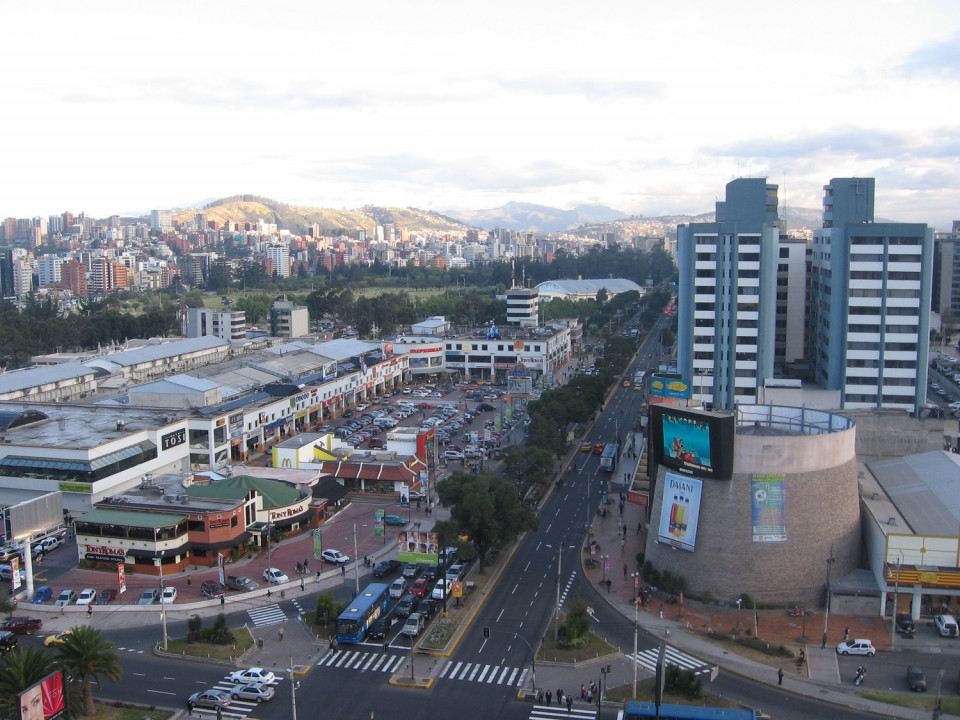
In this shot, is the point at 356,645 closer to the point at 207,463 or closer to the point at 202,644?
the point at 202,644

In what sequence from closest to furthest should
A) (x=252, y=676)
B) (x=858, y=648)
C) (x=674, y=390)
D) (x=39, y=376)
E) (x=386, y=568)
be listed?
(x=252, y=676)
(x=858, y=648)
(x=386, y=568)
(x=674, y=390)
(x=39, y=376)

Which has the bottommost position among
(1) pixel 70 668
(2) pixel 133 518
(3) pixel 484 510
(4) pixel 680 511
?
(1) pixel 70 668

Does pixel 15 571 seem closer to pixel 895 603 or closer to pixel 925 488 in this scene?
pixel 895 603

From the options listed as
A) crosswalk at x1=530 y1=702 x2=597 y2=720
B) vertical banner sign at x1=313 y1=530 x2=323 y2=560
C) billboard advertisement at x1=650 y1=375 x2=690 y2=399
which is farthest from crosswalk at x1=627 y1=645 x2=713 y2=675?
billboard advertisement at x1=650 y1=375 x2=690 y2=399

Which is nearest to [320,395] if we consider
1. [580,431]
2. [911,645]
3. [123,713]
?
[580,431]

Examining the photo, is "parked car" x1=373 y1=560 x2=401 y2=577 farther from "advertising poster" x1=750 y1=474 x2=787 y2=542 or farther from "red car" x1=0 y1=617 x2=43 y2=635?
"advertising poster" x1=750 y1=474 x2=787 y2=542

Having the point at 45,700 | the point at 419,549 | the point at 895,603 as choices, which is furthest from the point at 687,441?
the point at 45,700


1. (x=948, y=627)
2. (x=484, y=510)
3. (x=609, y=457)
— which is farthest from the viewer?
(x=609, y=457)
